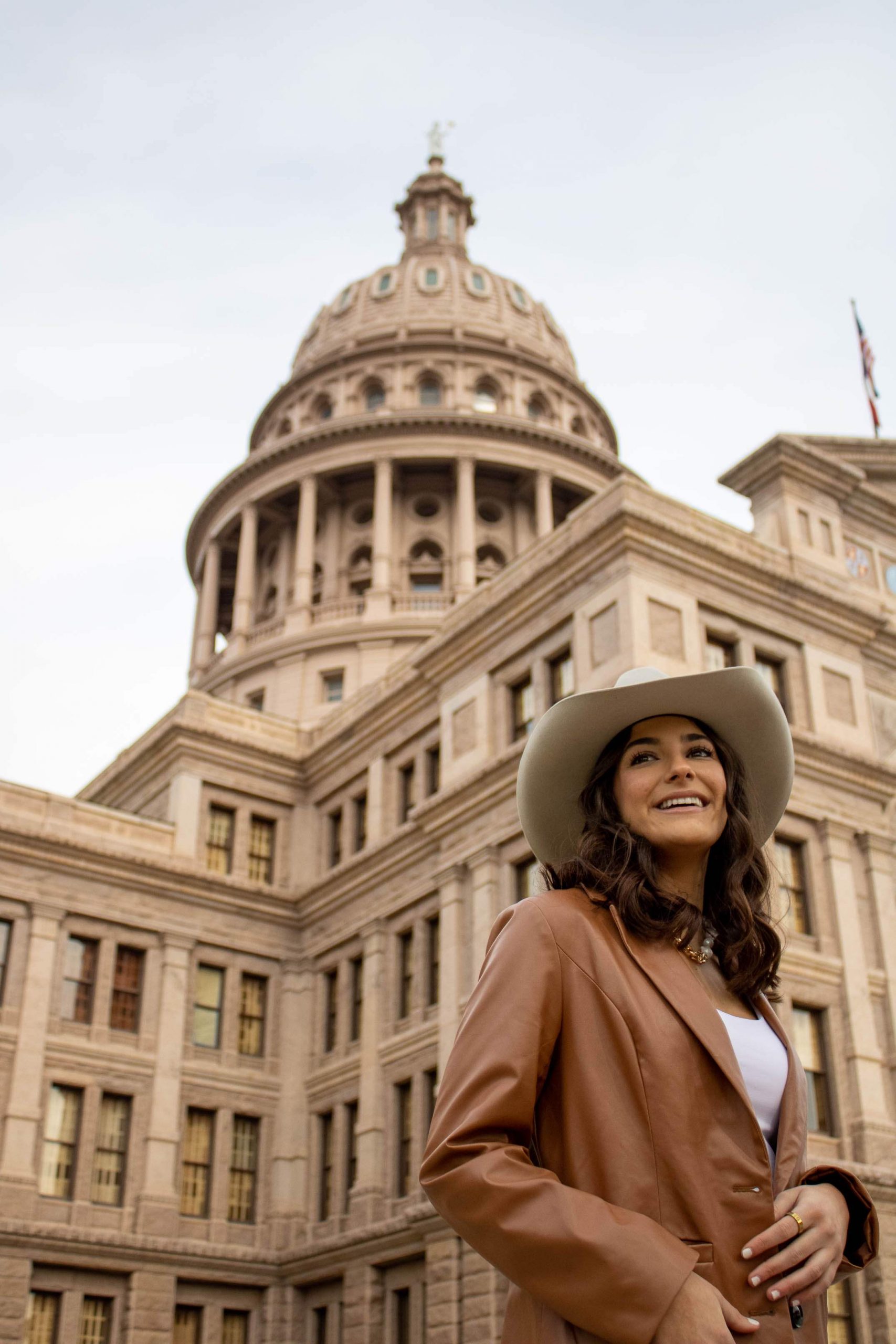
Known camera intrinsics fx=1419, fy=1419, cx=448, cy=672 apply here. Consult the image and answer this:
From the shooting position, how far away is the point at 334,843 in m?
35.4

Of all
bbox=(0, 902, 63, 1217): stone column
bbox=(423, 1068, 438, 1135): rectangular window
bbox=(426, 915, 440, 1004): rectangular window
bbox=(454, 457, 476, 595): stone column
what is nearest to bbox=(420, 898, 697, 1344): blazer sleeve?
bbox=(423, 1068, 438, 1135): rectangular window

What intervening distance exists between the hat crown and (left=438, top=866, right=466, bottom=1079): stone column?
23.8 metres

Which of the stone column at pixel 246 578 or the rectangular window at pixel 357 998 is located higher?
the stone column at pixel 246 578

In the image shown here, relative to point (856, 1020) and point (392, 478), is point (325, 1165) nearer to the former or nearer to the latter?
point (856, 1020)

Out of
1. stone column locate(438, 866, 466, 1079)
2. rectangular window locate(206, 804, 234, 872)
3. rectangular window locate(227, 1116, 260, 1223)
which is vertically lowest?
rectangular window locate(227, 1116, 260, 1223)

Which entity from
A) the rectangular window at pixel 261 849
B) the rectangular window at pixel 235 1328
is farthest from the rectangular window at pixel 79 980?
the rectangular window at pixel 235 1328

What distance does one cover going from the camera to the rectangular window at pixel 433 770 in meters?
31.8

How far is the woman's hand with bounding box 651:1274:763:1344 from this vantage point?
2717 millimetres

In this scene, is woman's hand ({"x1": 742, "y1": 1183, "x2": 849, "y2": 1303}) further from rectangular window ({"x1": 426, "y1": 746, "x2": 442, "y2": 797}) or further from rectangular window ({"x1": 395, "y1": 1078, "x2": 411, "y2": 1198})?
rectangular window ({"x1": 426, "y1": 746, "x2": 442, "y2": 797})

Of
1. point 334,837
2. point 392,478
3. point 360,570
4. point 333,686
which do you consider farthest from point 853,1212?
point 392,478

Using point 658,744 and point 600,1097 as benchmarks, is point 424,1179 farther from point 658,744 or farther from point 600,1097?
point 658,744

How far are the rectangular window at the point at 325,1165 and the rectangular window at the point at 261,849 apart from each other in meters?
5.96

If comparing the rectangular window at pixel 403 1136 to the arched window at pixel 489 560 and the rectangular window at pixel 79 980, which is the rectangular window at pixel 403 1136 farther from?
the arched window at pixel 489 560

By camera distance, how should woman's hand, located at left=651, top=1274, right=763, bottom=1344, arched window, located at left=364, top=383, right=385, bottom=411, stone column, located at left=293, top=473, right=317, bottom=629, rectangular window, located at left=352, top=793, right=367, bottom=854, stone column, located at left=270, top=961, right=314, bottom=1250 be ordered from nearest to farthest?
woman's hand, located at left=651, top=1274, right=763, bottom=1344 → stone column, located at left=270, top=961, right=314, bottom=1250 → rectangular window, located at left=352, top=793, right=367, bottom=854 → stone column, located at left=293, top=473, right=317, bottom=629 → arched window, located at left=364, top=383, right=385, bottom=411
